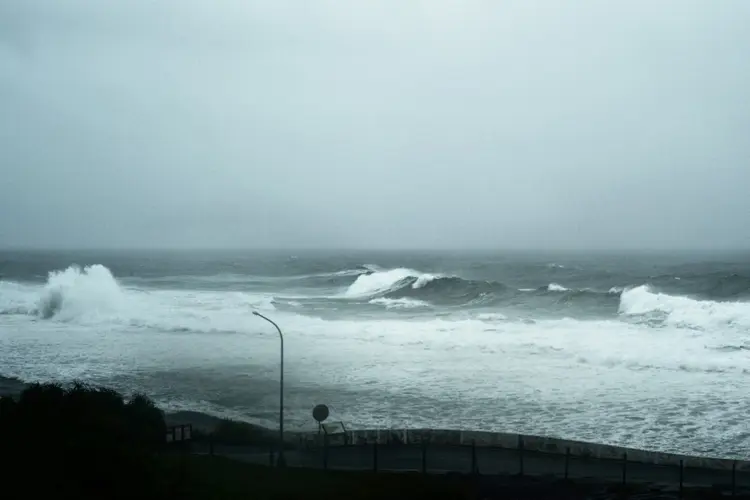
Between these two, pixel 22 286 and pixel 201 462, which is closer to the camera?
pixel 201 462

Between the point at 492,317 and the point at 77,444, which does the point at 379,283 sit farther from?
the point at 77,444

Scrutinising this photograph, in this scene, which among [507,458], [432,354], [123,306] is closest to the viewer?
[507,458]

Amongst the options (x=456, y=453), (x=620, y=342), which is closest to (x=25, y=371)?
(x=456, y=453)

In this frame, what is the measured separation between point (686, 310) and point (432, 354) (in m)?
18.2

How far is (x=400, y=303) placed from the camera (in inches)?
2222

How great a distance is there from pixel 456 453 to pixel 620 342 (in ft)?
60.3

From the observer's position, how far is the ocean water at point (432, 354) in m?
23.0

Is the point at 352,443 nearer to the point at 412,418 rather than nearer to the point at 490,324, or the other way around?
the point at 412,418

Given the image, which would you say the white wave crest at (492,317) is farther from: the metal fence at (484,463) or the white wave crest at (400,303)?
the metal fence at (484,463)

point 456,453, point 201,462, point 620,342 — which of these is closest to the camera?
point 201,462

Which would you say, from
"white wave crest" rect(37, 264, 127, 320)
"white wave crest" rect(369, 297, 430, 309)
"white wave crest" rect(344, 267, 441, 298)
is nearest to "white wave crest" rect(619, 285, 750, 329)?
"white wave crest" rect(369, 297, 430, 309)

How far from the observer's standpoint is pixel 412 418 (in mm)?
22953

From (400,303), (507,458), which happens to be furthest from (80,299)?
(507,458)

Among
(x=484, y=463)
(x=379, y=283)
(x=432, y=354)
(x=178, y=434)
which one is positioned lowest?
(x=484, y=463)
